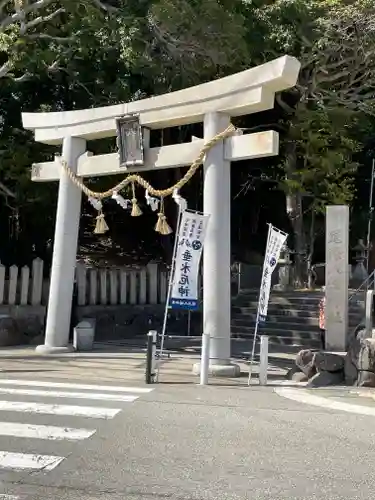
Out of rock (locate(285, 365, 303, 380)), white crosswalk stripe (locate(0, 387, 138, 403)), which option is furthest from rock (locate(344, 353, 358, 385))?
white crosswalk stripe (locate(0, 387, 138, 403))

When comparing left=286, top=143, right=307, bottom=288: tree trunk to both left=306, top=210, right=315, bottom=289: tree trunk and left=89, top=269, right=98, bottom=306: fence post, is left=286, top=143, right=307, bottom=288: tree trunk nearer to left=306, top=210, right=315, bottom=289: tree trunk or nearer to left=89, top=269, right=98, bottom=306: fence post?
left=306, top=210, right=315, bottom=289: tree trunk

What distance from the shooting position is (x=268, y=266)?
11.4m

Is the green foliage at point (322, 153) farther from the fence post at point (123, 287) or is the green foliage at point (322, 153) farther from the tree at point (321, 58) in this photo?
the fence post at point (123, 287)

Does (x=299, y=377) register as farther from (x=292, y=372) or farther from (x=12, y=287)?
(x=12, y=287)

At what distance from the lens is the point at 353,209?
26.4 meters

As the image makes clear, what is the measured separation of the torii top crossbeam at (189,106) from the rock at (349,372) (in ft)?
15.8

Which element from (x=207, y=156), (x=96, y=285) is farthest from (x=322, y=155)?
(x=207, y=156)

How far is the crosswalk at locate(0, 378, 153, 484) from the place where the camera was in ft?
19.5

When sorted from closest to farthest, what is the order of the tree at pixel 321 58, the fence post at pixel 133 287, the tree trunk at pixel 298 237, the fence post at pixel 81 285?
the tree at pixel 321 58 < the fence post at pixel 81 285 < the fence post at pixel 133 287 < the tree trunk at pixel 298 237

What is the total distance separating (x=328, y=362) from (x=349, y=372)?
40 cm

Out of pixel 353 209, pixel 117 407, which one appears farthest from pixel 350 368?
pixel 353 209

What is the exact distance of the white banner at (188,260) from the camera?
1102 centimetres

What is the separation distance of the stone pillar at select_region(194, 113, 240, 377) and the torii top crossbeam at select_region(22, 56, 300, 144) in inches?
16.0

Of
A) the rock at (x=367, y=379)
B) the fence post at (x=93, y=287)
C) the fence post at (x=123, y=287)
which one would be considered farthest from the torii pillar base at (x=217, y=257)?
the fence post at (x=123, y=287)
